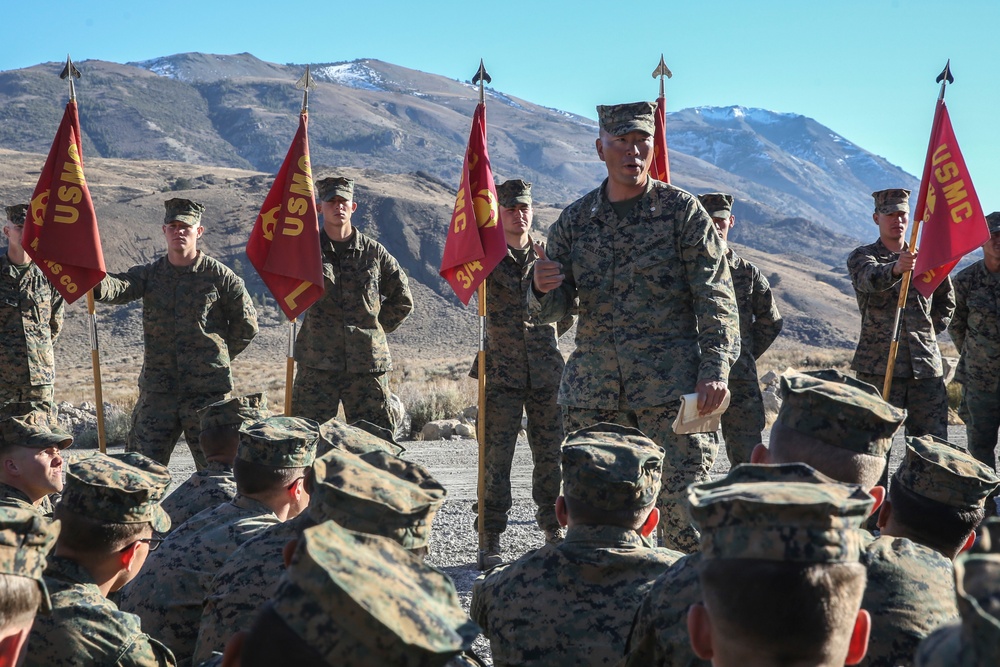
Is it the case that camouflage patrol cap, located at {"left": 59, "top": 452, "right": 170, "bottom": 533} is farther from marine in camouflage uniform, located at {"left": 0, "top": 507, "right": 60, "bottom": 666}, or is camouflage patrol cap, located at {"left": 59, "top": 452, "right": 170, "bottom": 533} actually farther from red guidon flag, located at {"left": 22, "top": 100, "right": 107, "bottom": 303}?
red guidon flag, located at {"left": 22, "top": 100, "right": 107, "bottom": 303}

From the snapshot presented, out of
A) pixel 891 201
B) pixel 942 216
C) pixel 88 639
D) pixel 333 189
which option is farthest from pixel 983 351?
pixel 88 639

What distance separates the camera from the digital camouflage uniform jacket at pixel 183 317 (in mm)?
7414

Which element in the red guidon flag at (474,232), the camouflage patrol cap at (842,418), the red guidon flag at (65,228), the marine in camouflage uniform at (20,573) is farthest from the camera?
the red guidon flag at (65,228)

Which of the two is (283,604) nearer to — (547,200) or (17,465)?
(17,465)

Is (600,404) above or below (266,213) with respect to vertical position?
below

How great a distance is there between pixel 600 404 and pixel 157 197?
53.9 meters

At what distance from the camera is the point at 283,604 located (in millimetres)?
1611

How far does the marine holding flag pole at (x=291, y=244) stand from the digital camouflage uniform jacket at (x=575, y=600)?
4.21 m

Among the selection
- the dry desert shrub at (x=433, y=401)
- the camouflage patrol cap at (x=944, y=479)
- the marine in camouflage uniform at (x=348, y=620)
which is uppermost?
the marine in camouflage uniform at (x=348, y=620)

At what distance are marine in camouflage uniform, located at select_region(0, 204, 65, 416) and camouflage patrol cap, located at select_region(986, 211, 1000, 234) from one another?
23.7 feet

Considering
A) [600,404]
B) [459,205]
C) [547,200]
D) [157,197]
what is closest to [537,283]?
[600,404]

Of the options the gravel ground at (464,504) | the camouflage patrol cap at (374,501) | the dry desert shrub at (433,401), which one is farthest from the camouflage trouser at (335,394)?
the dry desert shrub at (433,401)

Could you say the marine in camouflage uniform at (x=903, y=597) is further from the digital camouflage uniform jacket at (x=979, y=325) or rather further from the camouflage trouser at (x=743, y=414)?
the digital camouflage uniform jacket at (x=979, y=325)

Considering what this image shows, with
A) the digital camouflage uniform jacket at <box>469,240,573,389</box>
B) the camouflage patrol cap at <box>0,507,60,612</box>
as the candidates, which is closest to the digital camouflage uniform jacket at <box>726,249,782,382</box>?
the digital camouflage uniform jacket at <box>469,240,573,389</box>
